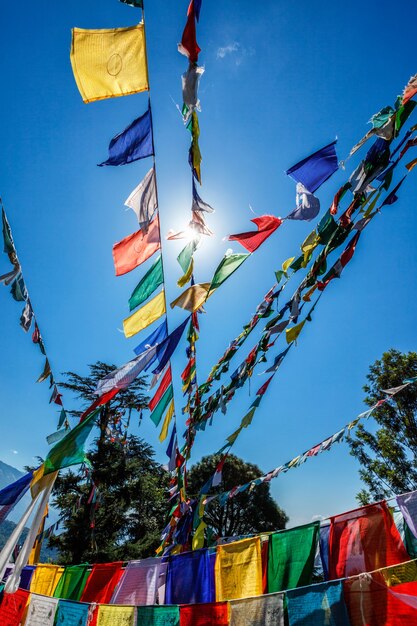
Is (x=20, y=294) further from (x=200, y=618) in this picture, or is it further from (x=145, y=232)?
(x=200, y=618)

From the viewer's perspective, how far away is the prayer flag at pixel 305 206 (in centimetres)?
302

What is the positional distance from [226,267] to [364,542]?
3.75 metres

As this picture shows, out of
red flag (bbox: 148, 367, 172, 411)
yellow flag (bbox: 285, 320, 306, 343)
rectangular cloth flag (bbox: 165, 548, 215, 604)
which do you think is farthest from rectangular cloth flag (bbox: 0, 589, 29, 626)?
yellow flag (bbox: 285, 320, 306, 343)

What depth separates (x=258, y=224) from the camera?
11.0ft

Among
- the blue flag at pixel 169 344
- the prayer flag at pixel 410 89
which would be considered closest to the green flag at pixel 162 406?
the blue flag at pixel 169 344

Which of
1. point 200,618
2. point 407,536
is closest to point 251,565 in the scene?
point 200,618

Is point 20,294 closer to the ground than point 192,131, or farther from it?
closer to the ground

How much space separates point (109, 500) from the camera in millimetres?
13680

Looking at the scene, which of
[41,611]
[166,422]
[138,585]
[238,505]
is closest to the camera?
[41,611]

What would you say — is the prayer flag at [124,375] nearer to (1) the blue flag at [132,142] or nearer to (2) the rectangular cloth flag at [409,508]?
(1) the blue flag at [132,142]

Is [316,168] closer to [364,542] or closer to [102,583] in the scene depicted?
[364,542]

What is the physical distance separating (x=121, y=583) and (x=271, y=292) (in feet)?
17.5

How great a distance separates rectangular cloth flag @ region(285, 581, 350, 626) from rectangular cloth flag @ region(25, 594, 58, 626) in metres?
3.32

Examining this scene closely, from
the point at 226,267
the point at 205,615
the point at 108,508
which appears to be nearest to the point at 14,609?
the point at 205,615
